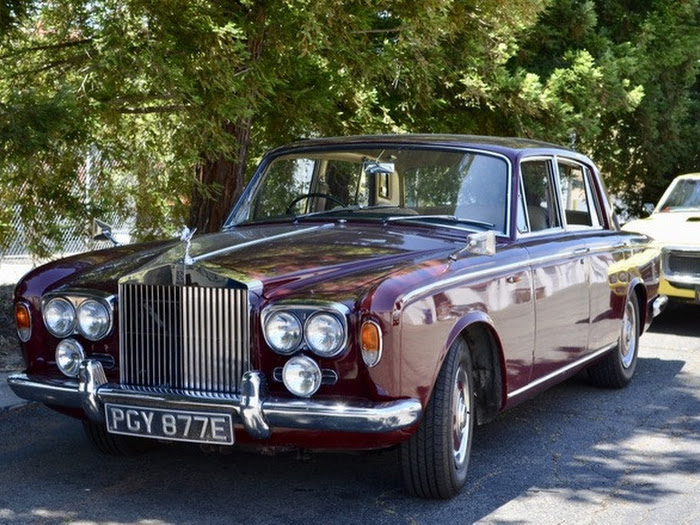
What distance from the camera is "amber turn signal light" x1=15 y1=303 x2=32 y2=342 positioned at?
18.3 feet

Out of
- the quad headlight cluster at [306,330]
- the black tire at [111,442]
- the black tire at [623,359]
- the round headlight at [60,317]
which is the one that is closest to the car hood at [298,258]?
the quad headlight cluster at [306,330]

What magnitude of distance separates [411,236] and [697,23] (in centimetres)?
1215

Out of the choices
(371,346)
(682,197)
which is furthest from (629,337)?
(682,197)

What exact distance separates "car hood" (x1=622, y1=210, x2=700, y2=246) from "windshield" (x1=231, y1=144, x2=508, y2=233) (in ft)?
16.1

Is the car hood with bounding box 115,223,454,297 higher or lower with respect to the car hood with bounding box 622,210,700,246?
higher

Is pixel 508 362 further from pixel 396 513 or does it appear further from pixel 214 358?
pixel 214 358

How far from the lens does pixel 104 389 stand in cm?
513

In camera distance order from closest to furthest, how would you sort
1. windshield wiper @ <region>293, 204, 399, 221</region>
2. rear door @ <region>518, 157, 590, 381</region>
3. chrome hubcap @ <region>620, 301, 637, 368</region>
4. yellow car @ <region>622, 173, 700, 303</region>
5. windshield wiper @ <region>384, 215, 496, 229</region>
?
1. windshield wiper @ <region>384, 215, 496, 229</region>
2. rear door @ <region>518, 157, 590, 381</region>
3. windshield wiper @ <region>293, 204, 399, 221</region>
4. chrome hubcap @ <region>620, 301, 637, 368</region>
5. yellow car @ <region>622, 173, 700, 303</region>

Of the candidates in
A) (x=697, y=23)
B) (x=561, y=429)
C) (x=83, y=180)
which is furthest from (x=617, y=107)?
(x=561, y=429)

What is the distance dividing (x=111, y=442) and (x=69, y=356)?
2.59ft

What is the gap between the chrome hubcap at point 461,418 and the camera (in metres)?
5.40

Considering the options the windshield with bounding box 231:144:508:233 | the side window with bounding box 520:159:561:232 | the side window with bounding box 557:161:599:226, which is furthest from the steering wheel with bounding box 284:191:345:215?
the side window with bounding box 557:161:599:226

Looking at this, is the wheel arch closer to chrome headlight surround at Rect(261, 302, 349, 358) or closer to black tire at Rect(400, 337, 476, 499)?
black tire at Rect(400, 337, 476, 499)

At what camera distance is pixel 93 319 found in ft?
17.5
